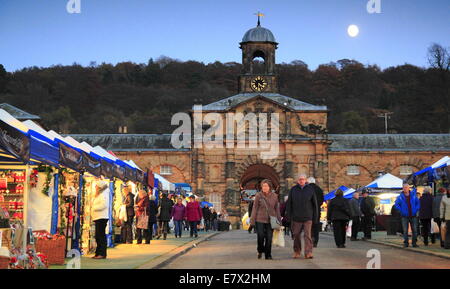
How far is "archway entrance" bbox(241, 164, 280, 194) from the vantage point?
64681 millimetres

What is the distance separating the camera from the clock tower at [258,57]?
64000mm

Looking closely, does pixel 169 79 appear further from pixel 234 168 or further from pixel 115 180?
pixel 115 180

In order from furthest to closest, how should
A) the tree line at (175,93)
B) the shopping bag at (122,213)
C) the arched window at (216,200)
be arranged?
the tree line at (175,93) < the arched window at (216,200) < the shopping bag at (122,213)

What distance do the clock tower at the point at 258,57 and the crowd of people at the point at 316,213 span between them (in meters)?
38.3

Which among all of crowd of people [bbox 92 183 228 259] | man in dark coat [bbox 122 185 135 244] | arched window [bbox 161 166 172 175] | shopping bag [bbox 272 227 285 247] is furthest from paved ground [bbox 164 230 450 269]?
arched window [bbox 161 166 172 175]

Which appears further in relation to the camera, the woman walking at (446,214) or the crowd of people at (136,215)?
the woman walking at (446,214)

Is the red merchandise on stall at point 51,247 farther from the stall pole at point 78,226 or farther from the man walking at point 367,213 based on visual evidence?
the man walking at point 367,213

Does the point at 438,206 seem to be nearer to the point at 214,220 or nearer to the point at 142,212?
the point at 142,212

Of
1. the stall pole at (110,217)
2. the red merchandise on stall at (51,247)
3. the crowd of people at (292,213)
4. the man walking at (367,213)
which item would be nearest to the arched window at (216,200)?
the man walking at (367,213)

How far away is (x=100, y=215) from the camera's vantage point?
15.6 m

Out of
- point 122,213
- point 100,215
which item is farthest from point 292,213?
point 122,213

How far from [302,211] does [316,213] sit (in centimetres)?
79

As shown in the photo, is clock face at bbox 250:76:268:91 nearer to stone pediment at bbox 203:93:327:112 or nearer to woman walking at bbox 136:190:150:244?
stone pediment at bbox 203:93:327:112
